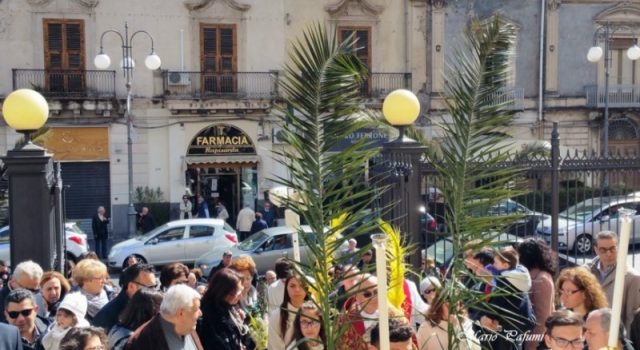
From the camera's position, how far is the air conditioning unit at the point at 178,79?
24.6 m

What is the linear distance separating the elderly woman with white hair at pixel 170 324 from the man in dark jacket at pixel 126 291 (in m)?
0.81

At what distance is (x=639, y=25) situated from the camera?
27547mm

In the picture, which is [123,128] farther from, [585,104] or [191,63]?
[585,104]

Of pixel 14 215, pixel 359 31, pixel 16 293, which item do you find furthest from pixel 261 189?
pixel 16 293

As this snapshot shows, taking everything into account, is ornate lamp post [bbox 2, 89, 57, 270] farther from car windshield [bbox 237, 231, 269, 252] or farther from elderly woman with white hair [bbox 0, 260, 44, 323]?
car windshield [bbox 237, 231, 269, 252]

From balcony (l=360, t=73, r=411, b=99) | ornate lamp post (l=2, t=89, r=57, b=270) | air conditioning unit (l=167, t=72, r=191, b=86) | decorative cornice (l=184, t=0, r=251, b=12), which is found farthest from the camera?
balcony (l=360, t=73, r=411, b=99)

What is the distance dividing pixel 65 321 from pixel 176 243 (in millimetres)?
12354

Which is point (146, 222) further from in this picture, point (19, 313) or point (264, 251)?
point (19, 313)

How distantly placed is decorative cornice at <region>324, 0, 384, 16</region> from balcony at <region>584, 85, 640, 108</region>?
776cm

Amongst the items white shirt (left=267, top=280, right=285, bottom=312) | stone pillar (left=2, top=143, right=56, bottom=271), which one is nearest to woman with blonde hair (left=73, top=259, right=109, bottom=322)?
stone pillar (left=2, top=143, right=56, bottom=271)

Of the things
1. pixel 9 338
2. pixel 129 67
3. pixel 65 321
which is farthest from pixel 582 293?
pixel 129 67

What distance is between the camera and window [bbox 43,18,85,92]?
24.0m

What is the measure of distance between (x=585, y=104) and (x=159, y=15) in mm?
14527

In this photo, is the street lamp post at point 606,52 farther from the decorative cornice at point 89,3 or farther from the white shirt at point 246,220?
the decorative cornice at point 89,3
